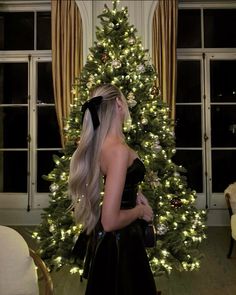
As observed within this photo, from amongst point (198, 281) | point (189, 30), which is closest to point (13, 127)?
point (189, 30)

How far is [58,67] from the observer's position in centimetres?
612

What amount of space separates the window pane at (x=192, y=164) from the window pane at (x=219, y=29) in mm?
1908

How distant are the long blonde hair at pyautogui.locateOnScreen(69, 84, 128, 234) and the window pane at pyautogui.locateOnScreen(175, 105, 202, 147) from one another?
16.2ft

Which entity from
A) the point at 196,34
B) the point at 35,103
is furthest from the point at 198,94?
the point at 35,103

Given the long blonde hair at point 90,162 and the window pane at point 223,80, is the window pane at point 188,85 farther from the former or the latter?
the long blonde hair at point 90,162

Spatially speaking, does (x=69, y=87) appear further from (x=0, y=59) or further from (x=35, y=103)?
(x=0, y=59)

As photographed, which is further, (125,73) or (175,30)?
(175,30)

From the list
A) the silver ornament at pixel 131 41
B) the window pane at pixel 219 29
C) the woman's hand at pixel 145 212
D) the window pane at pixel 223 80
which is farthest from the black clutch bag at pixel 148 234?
the window pane at pixel 219 29

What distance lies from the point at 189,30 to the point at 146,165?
12.1 ft

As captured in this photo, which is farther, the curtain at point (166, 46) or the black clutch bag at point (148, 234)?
the curtain at point (166, 46)

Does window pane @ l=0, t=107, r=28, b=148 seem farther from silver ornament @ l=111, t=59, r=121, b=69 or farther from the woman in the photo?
→ the woman

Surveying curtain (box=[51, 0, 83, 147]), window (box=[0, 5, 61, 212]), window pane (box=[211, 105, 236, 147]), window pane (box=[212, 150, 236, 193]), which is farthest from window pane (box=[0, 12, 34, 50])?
window pane (box=[212, 150, 236, 193])

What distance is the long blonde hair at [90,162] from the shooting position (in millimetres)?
1727

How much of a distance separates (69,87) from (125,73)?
2269 millimetres
